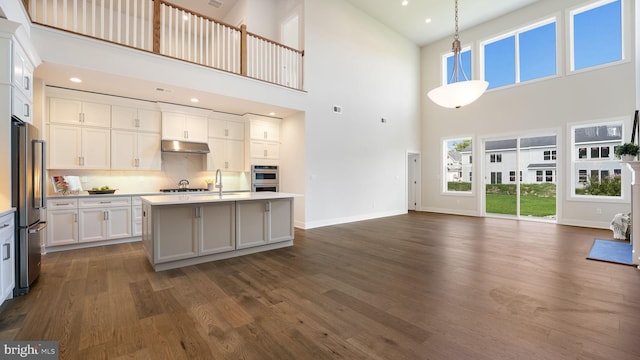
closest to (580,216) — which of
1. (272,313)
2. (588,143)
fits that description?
(588,143)

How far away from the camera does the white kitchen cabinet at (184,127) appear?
5594mm

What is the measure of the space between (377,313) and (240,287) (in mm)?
1503

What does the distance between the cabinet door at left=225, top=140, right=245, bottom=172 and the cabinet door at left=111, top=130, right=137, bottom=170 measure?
185 centimetres

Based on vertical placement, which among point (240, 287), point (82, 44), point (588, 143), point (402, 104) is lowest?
point (240, 287)

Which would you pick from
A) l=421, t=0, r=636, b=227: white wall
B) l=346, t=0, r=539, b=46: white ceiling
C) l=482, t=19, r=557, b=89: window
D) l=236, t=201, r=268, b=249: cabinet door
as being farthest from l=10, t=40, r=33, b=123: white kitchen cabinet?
l=482, t=19, r=557, b=89: window

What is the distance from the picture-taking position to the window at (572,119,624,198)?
6.12m

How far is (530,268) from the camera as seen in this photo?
3459 mm

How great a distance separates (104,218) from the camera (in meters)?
4.69

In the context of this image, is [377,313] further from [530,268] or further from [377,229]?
[377,229]

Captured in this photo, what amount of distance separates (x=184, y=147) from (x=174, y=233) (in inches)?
110

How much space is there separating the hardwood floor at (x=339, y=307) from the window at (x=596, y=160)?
10.5 ft

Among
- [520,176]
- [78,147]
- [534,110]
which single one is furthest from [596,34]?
[78,147]

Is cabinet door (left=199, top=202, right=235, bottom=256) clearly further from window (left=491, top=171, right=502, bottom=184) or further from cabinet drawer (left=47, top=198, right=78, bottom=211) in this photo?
window (left=491, top=171, right=502, bottom=184)

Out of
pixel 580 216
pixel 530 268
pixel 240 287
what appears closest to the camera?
pixel 240 287
